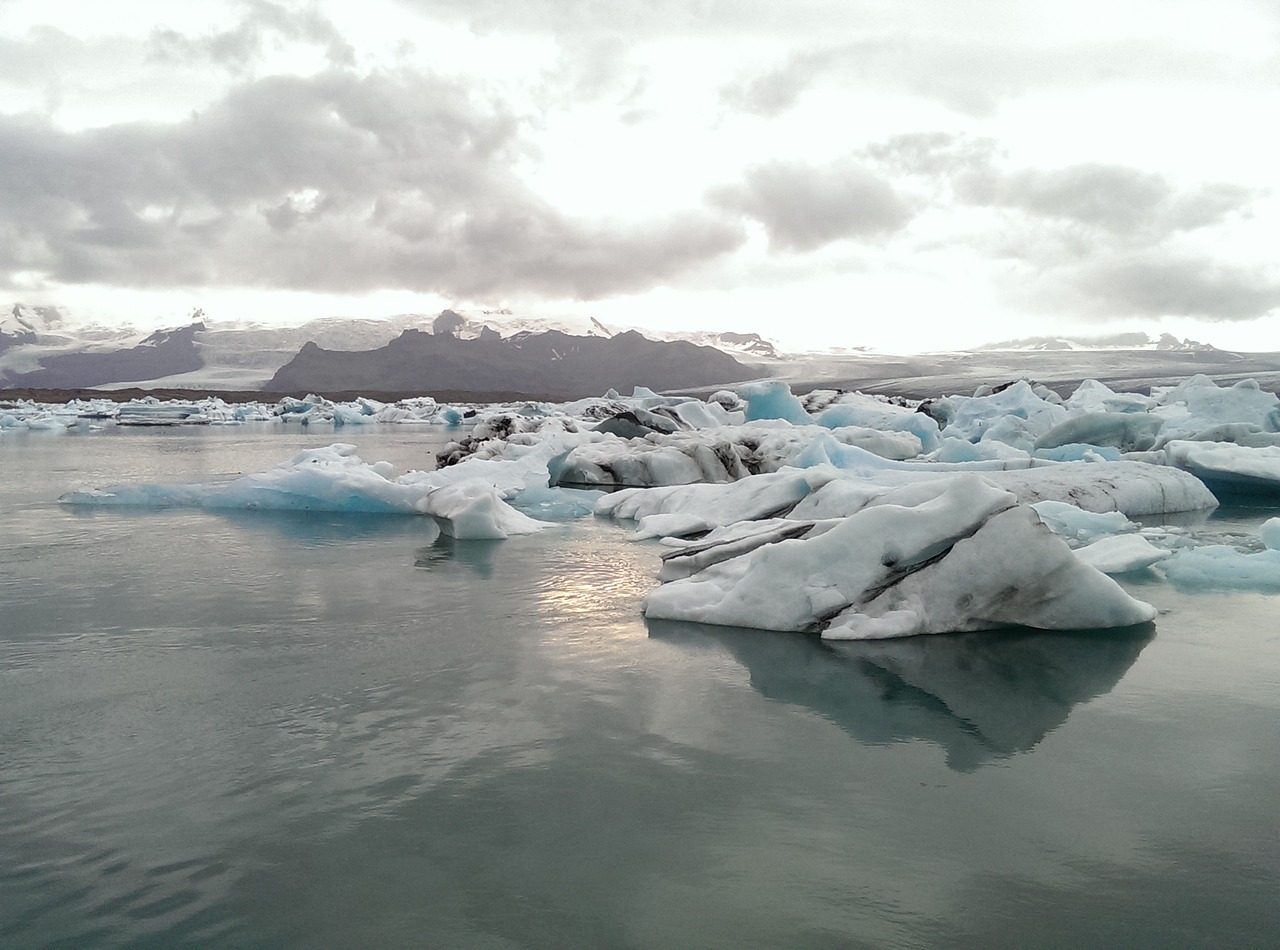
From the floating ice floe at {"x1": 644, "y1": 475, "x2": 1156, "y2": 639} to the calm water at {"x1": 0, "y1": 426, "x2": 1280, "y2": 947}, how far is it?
164 millimetres

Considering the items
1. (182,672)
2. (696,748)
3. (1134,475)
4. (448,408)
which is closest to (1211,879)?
(696,748)

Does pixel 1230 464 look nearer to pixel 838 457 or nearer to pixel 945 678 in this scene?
pixel 838 457

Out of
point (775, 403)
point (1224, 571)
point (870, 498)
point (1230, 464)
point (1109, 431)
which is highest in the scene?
point (775, 403)

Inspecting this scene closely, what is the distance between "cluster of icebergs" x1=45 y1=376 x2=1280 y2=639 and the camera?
4.30 m

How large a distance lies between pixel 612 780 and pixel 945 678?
168 centimetres

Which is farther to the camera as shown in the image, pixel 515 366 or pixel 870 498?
pixel 515 366

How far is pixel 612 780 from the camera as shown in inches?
102

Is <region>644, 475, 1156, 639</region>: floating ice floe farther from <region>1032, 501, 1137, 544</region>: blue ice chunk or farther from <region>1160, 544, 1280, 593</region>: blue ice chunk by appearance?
<region>1032, 501, 1137, 544</region>: blue ice chunk

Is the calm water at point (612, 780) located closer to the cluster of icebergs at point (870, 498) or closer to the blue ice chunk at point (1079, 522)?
the cluster of icebergs at point (870, 498)

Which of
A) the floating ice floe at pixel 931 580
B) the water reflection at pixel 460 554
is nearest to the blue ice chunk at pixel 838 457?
the water reflection at pixel 460 554

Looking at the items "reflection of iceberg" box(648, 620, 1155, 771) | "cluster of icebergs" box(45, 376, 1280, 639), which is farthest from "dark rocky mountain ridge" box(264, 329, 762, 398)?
"reflection of iceberg" box(648, 620, 1155, 771)

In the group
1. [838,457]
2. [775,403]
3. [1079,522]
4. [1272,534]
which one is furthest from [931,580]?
[775,403]

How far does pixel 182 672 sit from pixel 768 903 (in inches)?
106

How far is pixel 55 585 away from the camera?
17.3ft
